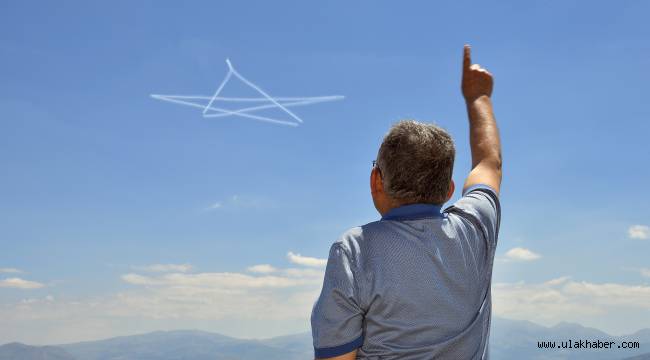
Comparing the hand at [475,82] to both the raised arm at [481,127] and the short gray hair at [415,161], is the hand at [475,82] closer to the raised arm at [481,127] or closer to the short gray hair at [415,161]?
the raised arm at [481,127]

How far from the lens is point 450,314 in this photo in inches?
174

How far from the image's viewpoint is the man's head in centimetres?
450

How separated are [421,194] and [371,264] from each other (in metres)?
0.72

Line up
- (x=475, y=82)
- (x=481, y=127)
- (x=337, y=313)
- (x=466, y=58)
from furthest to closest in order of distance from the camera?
1. (x=466, y=58)
2. (x=475, y=82)
3. (x=481, y=127)
4. (x=337, y=313)

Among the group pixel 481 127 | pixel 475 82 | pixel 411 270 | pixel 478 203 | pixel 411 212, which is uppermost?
pixel 475 82

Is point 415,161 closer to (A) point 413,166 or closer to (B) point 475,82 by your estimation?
(A) point 413,166

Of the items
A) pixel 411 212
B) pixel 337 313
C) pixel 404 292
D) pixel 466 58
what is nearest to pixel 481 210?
pixel 411 212

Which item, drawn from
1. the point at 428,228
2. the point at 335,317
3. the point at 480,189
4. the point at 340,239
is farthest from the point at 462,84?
the point at 335,317

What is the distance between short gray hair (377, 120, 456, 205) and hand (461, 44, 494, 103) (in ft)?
4.52

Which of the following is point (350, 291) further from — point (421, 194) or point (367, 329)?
point (421, 194)

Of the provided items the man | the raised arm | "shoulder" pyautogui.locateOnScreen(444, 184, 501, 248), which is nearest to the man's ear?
the man

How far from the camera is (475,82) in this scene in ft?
19.3

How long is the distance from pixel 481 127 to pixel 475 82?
538 mm

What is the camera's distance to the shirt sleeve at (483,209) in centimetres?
489
